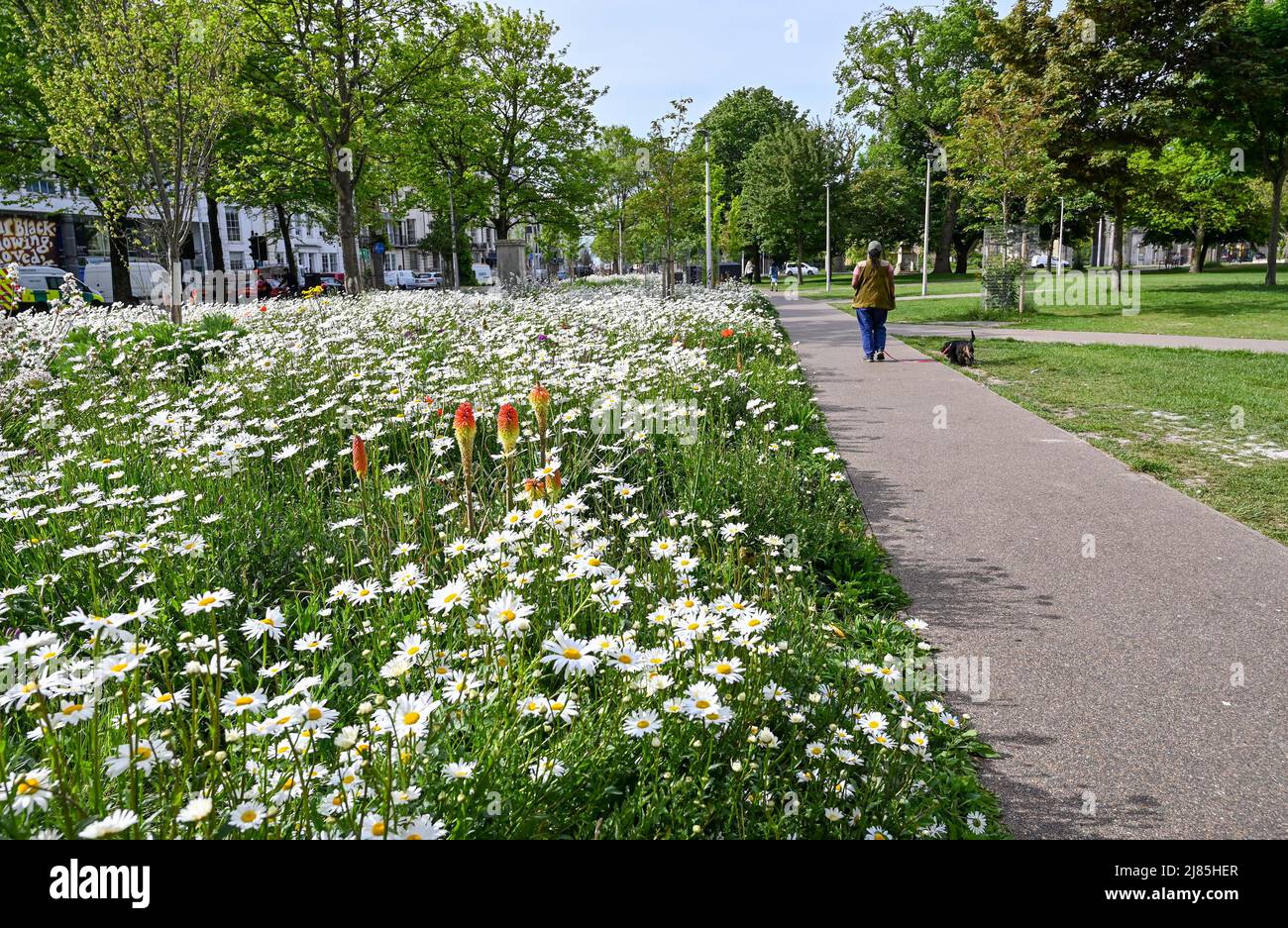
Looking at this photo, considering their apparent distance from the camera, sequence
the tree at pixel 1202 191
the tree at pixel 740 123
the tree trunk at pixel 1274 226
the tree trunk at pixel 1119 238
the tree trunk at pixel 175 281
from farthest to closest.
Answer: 1. the tree at pixel 740 123
2. the tree at pixel 1202 191
3. the tree trunk at pixel 1274 226
4. the tree trunk at pixel 1119 238
5. the tree trunk at pixel 175 281

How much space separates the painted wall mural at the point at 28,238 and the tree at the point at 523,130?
26705 mm

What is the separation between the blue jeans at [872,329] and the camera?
13438mm

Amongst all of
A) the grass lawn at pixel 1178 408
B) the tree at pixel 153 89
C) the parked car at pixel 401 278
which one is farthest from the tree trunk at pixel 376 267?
the grass lawn at pixel 1178 408

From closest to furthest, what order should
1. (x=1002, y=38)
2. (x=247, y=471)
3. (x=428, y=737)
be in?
1. (x=428, y=737)
2. (x=247, y=471)
3. (x=1002, y=38)

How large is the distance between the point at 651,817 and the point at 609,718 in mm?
300

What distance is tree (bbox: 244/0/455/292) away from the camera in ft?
67.3

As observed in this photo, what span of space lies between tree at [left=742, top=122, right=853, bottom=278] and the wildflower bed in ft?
166

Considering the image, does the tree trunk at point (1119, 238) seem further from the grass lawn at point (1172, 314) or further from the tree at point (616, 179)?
the tree at point (616, 179)

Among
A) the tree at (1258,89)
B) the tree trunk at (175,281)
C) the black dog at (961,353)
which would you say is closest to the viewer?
the tree trunk at (175,281)

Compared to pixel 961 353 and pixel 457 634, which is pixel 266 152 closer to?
pixel 961 353
